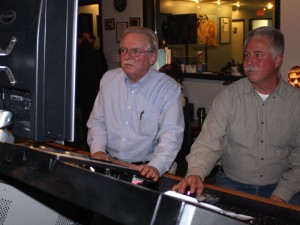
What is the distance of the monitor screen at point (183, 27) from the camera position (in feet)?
18.5

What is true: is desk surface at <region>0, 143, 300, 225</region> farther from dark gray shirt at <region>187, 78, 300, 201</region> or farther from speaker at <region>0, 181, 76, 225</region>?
dark gray shirt at <region>187, 78, 300, 201</region>

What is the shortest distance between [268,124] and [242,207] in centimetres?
74

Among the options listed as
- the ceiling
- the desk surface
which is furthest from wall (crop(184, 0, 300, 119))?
the desk surface

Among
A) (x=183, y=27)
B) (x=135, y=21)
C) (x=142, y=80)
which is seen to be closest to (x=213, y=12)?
(x=183, y=27)

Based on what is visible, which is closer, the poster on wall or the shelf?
the shelf

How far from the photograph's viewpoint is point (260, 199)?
4.41 feet

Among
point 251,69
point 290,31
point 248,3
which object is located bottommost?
point 251,69

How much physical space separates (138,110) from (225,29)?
19.6ft

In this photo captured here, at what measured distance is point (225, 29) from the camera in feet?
25.0

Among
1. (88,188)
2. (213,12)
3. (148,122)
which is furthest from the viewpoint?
(213,12)

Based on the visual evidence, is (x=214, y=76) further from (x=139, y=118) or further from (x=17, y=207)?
(x=17, y=207)

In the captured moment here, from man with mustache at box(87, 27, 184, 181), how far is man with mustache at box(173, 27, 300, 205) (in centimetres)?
19

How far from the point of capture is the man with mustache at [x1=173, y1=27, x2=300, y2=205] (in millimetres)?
→ 1872

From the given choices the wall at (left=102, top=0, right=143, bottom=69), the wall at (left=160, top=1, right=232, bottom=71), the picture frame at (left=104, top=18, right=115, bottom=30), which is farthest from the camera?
the wall at (left=160, top=1, right=232, bottom=71)
